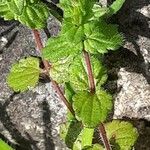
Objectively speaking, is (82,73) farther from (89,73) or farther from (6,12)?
(6,12)

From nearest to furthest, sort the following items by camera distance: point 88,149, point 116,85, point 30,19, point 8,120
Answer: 1. point 30,19
2. point 88,149
3. point 116,85
4. point 8,120

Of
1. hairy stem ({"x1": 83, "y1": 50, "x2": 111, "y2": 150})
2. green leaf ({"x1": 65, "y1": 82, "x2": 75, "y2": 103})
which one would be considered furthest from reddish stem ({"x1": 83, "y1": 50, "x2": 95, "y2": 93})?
green leaf ({"x1": 65, "y1": 82, "x2": 75, "y2": 103})

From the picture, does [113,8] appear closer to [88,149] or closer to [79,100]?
[79,100]

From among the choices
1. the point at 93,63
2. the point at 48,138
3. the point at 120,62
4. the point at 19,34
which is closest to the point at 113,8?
the point at 93,63

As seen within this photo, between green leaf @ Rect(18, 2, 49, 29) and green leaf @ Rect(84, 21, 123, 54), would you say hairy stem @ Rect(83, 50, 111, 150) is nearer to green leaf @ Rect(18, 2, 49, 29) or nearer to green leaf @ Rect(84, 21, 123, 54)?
green leaf @ Rect(84, 21, 123, 54)

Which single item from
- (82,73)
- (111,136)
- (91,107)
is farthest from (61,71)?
(111,136)
